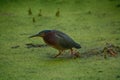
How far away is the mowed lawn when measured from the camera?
4.02m

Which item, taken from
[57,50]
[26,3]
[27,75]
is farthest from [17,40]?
[26,3]

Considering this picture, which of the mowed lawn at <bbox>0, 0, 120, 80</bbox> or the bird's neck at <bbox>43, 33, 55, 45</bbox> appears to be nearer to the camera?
the mowed lawn at <bbox>0, 0, 120, 80</bbox>

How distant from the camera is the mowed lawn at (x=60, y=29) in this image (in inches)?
158

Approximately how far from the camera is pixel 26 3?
309 inches

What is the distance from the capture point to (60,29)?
605cm

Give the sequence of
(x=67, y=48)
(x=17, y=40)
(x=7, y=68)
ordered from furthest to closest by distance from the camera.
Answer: (x=17, y=40) → (x=67, y=48) → (x=7, y=68)

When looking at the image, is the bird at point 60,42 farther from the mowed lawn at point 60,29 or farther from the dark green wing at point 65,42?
the mowed lawn at point 60,29

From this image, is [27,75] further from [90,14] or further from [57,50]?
[90,14]

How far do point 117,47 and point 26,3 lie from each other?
338 cm

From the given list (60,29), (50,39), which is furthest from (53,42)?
(60,29)

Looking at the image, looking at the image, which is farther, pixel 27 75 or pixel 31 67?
pixel 31 67

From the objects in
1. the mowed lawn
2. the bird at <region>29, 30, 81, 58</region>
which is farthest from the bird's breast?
the mowed lawn

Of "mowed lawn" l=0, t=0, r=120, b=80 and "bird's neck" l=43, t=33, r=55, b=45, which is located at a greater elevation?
"bird's neck" l=43, t=33, r=55, b=45

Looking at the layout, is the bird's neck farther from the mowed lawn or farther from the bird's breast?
the mowed lawn
